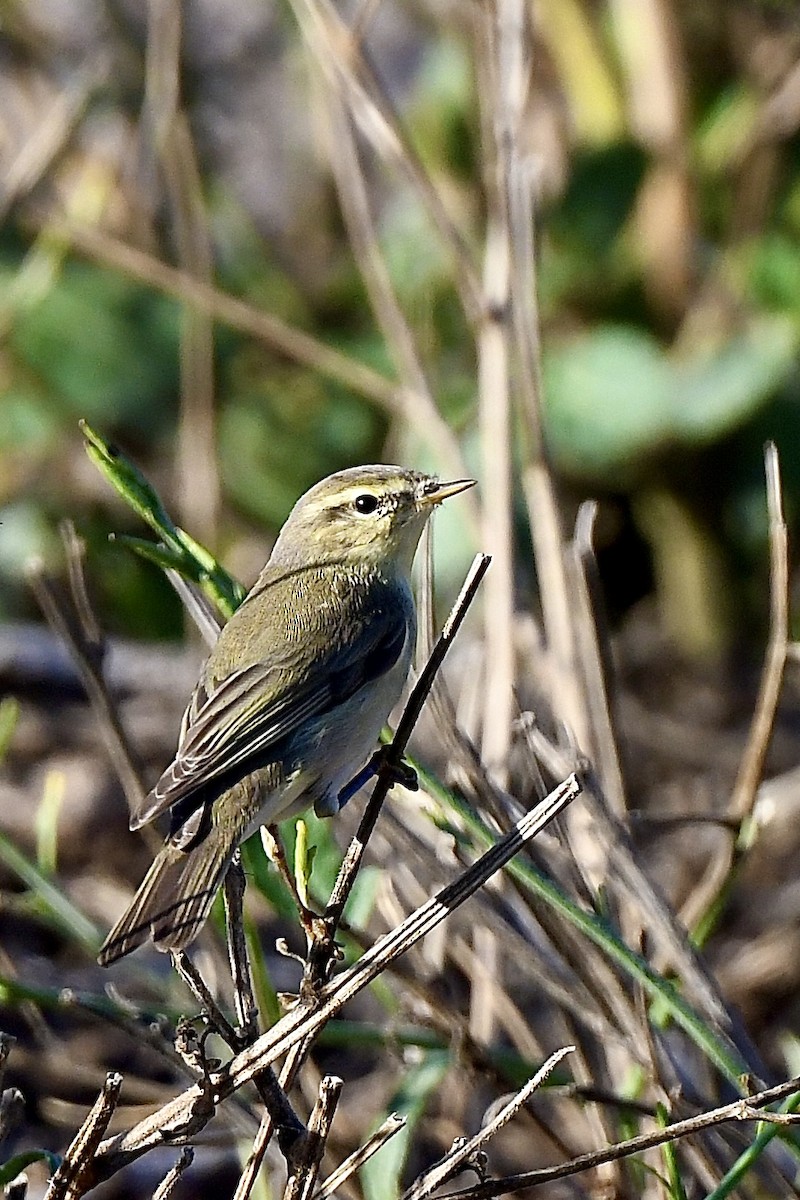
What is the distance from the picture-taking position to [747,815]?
222 centimetres

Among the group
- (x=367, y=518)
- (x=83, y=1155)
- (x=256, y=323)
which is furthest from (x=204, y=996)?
(x=256, y=323)

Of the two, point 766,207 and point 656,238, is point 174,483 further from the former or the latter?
point 766,207

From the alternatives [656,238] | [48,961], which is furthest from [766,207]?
[48,961]

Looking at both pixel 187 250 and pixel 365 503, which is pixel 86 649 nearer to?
pixel 365 503

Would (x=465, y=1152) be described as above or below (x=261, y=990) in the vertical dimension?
below

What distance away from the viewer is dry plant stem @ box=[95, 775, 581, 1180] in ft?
5.03

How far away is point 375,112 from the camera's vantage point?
2867 mm

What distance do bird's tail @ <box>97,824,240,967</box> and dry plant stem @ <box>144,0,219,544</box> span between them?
2.03 m

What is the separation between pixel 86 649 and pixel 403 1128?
26.7 inches

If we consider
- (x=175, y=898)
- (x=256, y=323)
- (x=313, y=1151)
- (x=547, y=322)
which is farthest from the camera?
(x=547, y=322)

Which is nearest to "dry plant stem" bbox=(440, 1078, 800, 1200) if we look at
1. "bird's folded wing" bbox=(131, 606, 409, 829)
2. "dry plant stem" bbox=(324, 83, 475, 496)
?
"bird's folded wing" bbox=(131, 606, 409, 829)

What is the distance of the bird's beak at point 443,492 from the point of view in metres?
2.31

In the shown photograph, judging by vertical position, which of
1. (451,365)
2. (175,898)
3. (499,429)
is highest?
(451,365)

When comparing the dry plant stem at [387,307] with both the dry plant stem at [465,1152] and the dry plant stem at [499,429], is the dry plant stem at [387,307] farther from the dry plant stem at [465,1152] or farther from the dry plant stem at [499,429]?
the dry plant stem at [465,1152]
